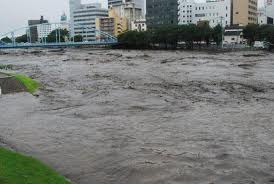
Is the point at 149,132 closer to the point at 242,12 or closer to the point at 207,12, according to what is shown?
the point at 242,12

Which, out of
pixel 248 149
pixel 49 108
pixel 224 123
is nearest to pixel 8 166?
pixel 248 149

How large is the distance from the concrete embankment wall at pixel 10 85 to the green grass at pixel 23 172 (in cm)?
1781

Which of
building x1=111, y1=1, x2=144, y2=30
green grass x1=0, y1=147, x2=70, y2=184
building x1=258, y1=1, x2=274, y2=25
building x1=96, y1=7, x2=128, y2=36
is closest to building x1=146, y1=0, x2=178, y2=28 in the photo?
building x1=96, y1=7, x2=128, y2=36

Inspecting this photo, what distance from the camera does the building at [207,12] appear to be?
453ft

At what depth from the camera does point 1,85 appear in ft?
101

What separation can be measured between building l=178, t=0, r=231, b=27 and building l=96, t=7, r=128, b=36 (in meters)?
32.7

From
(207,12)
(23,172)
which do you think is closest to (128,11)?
(207,12)

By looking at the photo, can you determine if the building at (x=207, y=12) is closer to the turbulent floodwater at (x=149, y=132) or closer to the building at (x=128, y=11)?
the building at (x=128, y=11)

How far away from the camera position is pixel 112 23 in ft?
566

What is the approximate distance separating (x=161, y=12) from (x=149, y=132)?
449 ft

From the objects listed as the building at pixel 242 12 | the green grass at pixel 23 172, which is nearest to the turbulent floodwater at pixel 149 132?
the green grass at pixel 23 172

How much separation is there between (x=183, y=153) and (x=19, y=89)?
18.8m

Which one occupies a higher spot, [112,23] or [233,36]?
[112,23]

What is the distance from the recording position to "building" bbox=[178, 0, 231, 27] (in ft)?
453
